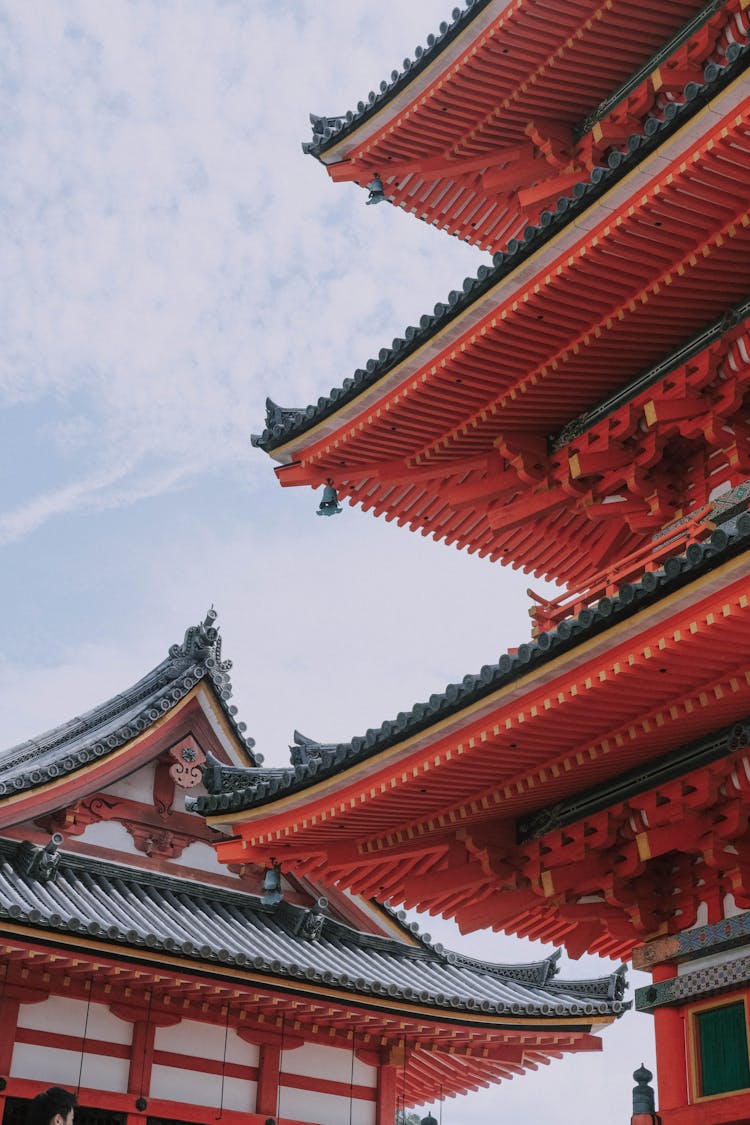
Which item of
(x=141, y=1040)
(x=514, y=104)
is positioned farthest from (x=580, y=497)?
(x=141, y=1040)

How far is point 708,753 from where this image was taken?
9883mm

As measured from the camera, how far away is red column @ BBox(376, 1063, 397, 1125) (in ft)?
57.6

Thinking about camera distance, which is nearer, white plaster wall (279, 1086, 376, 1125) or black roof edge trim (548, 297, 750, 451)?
black roof edge trim (548, 297, 750, 451)

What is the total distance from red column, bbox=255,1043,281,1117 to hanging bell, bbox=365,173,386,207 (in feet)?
35.0

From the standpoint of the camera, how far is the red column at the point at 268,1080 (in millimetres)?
16641

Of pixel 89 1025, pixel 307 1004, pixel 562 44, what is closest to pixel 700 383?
pixel 562 44

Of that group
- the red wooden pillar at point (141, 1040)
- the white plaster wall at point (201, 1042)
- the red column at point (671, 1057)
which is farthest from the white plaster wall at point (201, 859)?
the red column at point (671, 1057)

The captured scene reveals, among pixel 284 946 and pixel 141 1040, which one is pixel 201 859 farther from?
pixel 141 1040

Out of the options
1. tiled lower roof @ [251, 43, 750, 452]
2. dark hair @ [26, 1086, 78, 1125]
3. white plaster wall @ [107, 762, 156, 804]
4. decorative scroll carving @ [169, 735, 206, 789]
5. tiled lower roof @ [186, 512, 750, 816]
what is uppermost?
tiled lower roof @ [251, 43, 750, 452]

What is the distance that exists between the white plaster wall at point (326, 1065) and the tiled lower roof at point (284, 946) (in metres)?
1.04

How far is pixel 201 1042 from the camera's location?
1650 centimetres

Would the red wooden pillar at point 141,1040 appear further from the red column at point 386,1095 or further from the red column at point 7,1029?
the red column at point 386,1095

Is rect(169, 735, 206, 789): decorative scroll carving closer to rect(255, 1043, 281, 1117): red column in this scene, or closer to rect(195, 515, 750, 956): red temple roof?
rect(255, 1043, 281, 1117): red column

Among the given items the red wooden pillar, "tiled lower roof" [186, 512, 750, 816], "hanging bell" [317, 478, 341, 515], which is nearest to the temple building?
the red wooden pillar
